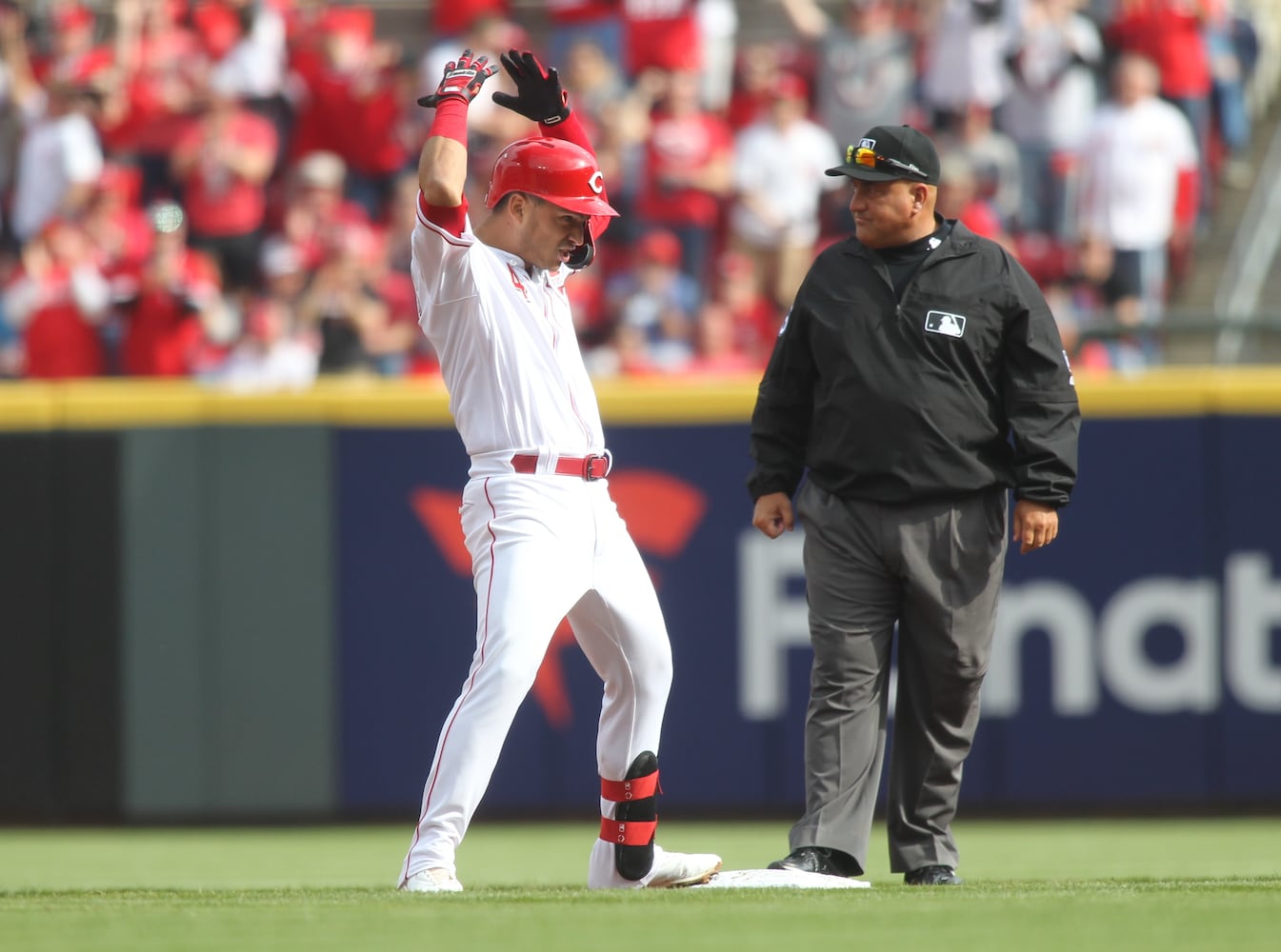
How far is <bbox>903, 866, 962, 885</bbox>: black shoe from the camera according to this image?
5.34 m

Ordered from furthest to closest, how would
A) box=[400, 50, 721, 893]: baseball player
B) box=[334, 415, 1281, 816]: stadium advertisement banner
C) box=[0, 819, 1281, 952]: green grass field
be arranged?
box=[334, 415, 1281, 816]: stadium advertisement banner
box=[400, 50, 721, 893]: baseball player
box=[0, 819, 1281, 952]: green grass field

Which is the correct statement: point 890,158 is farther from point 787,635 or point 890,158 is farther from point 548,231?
point 787,635

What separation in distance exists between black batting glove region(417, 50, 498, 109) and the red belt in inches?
36.1

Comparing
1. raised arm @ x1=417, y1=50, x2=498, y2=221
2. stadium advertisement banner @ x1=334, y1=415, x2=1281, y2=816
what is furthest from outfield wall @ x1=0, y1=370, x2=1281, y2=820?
raised arm @ x1=417, y1=50, x2=498, y2=221

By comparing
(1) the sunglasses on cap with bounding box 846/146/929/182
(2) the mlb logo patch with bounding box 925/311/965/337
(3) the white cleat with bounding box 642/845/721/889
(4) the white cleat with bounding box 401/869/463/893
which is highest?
(1) the sunglasses on cap with bounding box 846/146/929/182

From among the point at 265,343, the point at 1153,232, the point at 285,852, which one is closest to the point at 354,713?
the point at 285,852

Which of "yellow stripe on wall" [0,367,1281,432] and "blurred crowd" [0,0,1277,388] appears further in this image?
"blurred crowd" [0,0,1277,388]

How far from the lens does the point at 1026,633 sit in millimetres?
8195

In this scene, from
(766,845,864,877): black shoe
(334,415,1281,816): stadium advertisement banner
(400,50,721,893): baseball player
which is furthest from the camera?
(334,415,1281,816): stadium advertisement banner

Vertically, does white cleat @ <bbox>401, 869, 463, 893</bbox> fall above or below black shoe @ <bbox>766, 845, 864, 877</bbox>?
above

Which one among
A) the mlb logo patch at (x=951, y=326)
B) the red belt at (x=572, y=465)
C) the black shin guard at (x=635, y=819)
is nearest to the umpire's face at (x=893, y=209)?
the mlb logo patch at (x=951, y=326)

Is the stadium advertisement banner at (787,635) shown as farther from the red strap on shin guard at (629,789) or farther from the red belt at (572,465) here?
the red belt at (572,465)

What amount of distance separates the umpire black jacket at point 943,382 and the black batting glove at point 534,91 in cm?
88

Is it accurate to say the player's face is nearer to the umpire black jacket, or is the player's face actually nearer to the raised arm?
the raised arm
